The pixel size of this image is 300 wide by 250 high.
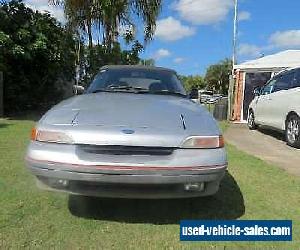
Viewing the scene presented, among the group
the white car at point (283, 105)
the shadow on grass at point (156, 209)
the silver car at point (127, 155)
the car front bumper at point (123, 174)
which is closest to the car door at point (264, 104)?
the white car at point (283, 105)

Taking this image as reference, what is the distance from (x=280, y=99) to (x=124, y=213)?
21.1 feet

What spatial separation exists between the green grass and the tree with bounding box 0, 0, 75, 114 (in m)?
7.74

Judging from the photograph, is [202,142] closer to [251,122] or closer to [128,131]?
[128,131]

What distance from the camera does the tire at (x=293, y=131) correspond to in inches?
335

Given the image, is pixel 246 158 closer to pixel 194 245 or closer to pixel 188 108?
pixel 188 108

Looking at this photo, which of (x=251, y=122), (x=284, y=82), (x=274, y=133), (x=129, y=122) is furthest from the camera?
(x=251, y=122)

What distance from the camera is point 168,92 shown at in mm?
5430

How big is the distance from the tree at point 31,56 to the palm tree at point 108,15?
1.08m

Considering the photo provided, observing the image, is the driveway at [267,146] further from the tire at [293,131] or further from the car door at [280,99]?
the car door at [280,99]

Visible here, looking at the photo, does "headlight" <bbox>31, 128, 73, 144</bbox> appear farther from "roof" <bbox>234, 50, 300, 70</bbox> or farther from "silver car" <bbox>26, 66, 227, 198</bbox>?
"roof" <bbox>234, 50, 300, 70</bbox>

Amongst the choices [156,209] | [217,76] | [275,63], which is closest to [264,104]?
[275,63]

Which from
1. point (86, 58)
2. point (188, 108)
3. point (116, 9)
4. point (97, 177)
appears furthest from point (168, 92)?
point (86, 58)

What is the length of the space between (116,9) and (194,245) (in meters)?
13.8

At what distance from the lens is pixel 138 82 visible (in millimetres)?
5641
